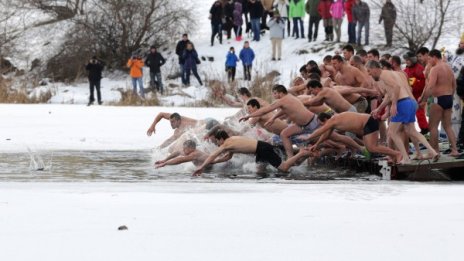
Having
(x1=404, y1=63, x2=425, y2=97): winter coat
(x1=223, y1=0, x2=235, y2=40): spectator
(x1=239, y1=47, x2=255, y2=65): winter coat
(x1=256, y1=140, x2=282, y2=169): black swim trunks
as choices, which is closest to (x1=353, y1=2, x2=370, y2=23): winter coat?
(x1=239, y1=47, x2=255, y2=65): winter coat

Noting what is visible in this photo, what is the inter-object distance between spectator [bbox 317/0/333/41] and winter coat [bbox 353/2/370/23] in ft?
3.14

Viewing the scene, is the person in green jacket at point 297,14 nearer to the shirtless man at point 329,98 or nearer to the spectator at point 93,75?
the spectator at point 93,75

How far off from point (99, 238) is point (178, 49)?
1001 inches

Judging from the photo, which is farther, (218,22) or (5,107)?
(218,22)

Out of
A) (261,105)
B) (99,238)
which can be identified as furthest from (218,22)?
(99,238)

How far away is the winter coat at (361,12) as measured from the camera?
30.5 meters

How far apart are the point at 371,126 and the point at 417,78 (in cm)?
199

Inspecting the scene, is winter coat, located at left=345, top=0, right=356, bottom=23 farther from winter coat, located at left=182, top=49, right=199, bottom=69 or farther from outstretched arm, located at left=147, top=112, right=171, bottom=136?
outstretched arm, located at left=147, top=112, right=171, bottom=136

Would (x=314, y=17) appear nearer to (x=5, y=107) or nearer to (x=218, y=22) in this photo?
(x=218, y=22)

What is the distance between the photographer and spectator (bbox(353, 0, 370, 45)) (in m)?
30.5

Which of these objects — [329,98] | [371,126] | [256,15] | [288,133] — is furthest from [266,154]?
[256,15]

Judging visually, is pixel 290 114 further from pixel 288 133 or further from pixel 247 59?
pixel 247 59

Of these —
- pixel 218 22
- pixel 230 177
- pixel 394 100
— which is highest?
pixel 218 22

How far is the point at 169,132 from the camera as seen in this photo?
73.0ft
